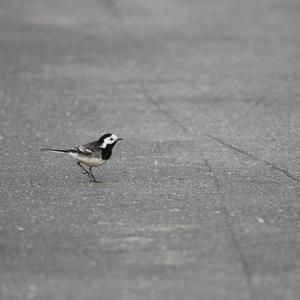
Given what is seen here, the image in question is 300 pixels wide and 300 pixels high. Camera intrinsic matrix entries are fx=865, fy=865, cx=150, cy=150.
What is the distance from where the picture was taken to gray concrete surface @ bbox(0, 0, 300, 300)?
6.14 m

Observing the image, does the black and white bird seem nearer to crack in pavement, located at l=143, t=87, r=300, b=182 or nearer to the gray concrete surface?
the gray concrete surface

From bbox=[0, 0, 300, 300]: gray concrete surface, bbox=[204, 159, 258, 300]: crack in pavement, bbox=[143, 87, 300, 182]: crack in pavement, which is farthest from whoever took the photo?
bbox=[143, 87, 300, 182]: crack in pavement

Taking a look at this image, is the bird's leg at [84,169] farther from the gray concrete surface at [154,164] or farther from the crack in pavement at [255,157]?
the crack in pavement at [255,157]

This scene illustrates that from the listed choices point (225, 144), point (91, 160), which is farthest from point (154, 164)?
point (225, 144)

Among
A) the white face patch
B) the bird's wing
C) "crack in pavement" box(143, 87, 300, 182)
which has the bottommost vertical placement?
"crack in pavement" box(143, 87, 300, 182)

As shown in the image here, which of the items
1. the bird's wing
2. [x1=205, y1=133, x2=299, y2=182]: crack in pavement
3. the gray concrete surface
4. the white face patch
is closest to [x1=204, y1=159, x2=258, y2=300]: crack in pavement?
the gray concrete surface

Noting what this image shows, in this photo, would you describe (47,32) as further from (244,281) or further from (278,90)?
(244,281)

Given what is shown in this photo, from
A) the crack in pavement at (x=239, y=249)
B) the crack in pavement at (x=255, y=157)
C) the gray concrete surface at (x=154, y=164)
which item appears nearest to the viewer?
the crack in pavement at (x=239, y=249)

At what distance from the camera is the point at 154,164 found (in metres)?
9.40

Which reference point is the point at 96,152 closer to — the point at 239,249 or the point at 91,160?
the point at 91,160

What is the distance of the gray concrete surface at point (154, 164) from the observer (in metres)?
6.14

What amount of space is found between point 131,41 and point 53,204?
1029cm

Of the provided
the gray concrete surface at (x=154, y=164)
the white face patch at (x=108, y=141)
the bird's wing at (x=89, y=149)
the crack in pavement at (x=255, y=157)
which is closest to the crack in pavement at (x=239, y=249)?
the gray concrete surface at (x=154, y=164)

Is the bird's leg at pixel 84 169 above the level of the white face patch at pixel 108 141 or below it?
below
